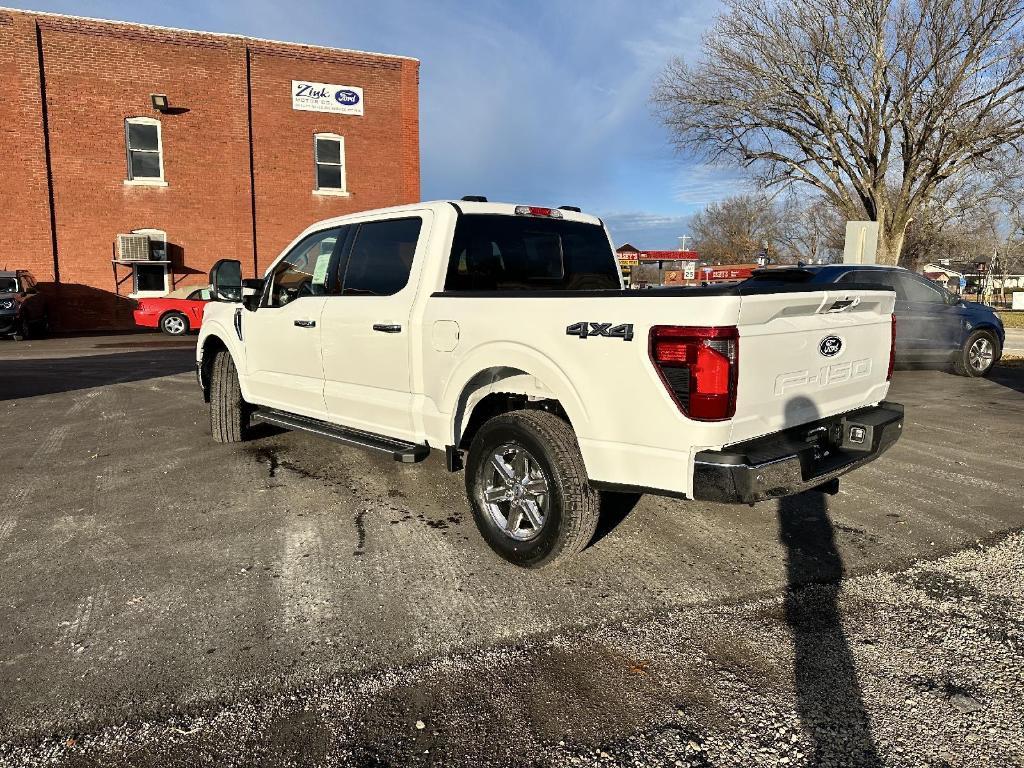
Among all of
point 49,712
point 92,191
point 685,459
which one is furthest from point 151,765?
point 92,191

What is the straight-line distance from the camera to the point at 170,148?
2025cm

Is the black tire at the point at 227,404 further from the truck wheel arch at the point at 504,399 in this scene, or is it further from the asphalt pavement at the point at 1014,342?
the asphalt pavement at the point at 1014,342

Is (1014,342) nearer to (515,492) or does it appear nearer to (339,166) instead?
(515,492)

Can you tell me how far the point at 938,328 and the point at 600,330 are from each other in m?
9.02

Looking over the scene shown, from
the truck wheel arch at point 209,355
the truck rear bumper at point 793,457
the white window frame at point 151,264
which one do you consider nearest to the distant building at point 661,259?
the white window frame at point 151,264

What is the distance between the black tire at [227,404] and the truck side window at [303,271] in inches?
41.1

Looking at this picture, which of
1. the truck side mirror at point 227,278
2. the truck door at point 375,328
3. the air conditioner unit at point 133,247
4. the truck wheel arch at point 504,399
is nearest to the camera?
the truck wheel arch at point 504,399

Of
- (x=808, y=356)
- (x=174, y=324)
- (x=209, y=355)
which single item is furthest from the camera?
(x=174, y=324)

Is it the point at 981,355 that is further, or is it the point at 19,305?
the point at 19,305

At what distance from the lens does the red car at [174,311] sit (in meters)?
18.9

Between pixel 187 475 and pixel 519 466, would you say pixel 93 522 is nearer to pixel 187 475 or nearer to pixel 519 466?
pixel 187 475

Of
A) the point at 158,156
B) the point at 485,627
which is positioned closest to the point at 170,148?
the point at 158,156

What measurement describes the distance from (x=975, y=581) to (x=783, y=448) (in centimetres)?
136

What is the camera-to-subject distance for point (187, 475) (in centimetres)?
546
